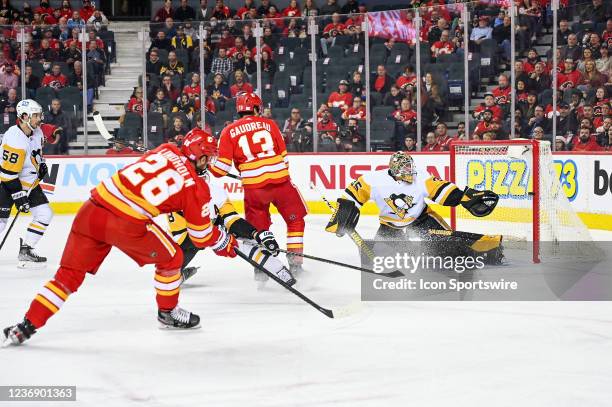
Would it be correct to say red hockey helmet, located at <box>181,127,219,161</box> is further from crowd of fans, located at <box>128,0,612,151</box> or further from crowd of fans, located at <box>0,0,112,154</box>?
crowd of fans, located at <box>0,0,112,154</box>

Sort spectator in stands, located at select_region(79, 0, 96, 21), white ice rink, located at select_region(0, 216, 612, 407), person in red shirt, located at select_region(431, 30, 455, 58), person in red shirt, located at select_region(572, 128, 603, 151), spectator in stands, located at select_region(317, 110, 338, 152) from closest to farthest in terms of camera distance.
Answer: white ice rink, located at select_region(0, 216, 612, 407) < person in red shirt, located at select_region(572, 128, 603, 151) < person in red shirt, located at select_region(431, 30, 455, 58) < spectator in stands, located at select_region(317, 110, 338, 152) < spectator in stands, located at select_region(79, 0, 96, 21)

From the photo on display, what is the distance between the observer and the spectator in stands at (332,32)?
10.6 m

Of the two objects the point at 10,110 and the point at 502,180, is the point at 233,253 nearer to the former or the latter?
the point at 502,180

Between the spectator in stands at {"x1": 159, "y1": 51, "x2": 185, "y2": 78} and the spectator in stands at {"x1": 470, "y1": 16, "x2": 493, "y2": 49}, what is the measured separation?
10.8 feet

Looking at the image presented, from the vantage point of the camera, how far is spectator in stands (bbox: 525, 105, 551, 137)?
9344mm

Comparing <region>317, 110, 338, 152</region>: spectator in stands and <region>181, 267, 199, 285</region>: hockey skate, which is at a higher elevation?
<region>317, 110, 338, 152</region>: spectator in stands

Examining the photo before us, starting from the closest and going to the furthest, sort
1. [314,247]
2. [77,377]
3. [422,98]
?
[77,377] < [314,247] < [422,98]

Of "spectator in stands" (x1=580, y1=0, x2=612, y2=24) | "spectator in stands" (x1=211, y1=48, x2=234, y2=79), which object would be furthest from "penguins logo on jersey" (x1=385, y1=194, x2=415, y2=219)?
"spectator in stands" (x1=211, y1=48, x2=234, y2=79)

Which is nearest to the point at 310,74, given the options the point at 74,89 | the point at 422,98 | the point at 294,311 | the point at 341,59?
the point at 341,59

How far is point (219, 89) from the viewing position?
10867mm

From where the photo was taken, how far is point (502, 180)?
7.17m

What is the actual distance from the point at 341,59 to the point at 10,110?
380 centimetres

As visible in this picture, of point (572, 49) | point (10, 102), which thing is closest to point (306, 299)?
point (572, 49)

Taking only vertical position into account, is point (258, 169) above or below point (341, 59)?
below
